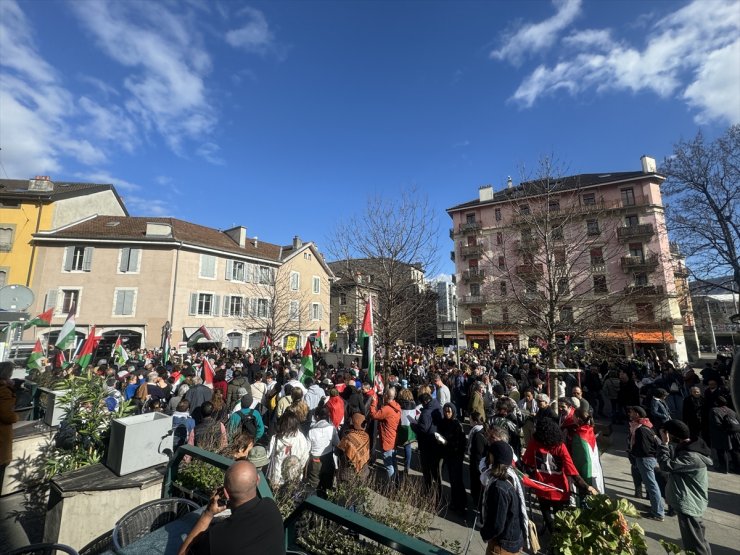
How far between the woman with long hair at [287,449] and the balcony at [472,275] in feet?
111

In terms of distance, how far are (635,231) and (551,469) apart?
34164mm

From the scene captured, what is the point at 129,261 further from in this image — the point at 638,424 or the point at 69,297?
the point at 638,424

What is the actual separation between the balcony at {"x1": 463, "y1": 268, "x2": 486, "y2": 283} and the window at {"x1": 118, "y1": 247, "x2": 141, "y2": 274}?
101 ft

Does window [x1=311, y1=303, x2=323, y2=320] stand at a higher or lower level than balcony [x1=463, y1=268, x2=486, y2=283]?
lower

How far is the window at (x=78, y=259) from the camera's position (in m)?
23.3

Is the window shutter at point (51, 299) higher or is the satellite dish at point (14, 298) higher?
the window shutter at point (51, 299)

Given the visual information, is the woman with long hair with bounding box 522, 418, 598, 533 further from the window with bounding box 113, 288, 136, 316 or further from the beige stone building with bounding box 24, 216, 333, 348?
the window with bounding box 113, 288, 136, 316

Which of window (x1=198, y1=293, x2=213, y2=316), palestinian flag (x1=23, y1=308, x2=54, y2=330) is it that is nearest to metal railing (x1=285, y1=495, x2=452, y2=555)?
palestinian flag (x1=23, y1=308, x2=54, y2=330)

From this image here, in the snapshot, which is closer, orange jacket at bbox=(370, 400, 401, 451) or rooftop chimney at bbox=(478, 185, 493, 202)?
orange jacket at bbox=(370, 400, 401, 451)

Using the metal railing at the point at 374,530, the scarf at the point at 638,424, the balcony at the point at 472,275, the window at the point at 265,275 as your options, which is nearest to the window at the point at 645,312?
the scarf at the point at 638,424

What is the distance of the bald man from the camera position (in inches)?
80.1

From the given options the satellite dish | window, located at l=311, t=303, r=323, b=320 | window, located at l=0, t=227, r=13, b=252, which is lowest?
the satellite dish

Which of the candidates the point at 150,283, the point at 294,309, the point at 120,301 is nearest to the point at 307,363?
the point at 150,283

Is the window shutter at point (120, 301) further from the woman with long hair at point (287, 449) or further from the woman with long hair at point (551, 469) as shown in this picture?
the woman with long hair at point (551, 469)
